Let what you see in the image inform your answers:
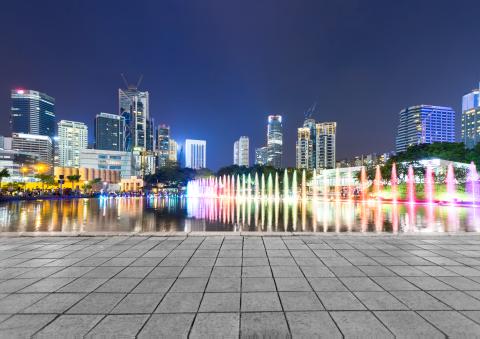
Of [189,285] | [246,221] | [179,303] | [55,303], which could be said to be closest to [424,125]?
[246,221]

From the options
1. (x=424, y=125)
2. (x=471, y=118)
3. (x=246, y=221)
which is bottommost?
(x=246, y=221)

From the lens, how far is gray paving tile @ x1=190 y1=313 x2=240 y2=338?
3783 millimetres

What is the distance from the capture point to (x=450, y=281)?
5.87m

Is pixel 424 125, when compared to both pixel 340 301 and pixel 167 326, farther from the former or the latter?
pixel 167 326

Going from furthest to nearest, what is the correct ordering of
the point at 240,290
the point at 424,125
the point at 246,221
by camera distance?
the point at 424,125
the point at 246,221
the point at 240,290

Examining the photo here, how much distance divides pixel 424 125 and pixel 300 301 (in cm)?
20086

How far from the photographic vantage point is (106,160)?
Result: 12900 centimetres

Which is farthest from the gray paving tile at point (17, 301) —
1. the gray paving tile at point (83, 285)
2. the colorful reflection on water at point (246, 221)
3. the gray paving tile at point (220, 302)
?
the colorful reflection on water at point (246, 221)

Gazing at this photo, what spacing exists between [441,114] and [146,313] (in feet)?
728

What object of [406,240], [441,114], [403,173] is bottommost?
[406,240]

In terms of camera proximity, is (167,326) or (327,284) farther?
(327,284)

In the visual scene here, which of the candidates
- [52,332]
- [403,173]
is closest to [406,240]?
[52,332]

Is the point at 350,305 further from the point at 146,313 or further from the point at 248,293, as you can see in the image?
the point at 146,313

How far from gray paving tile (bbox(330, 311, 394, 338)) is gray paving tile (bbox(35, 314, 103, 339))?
3594mm
